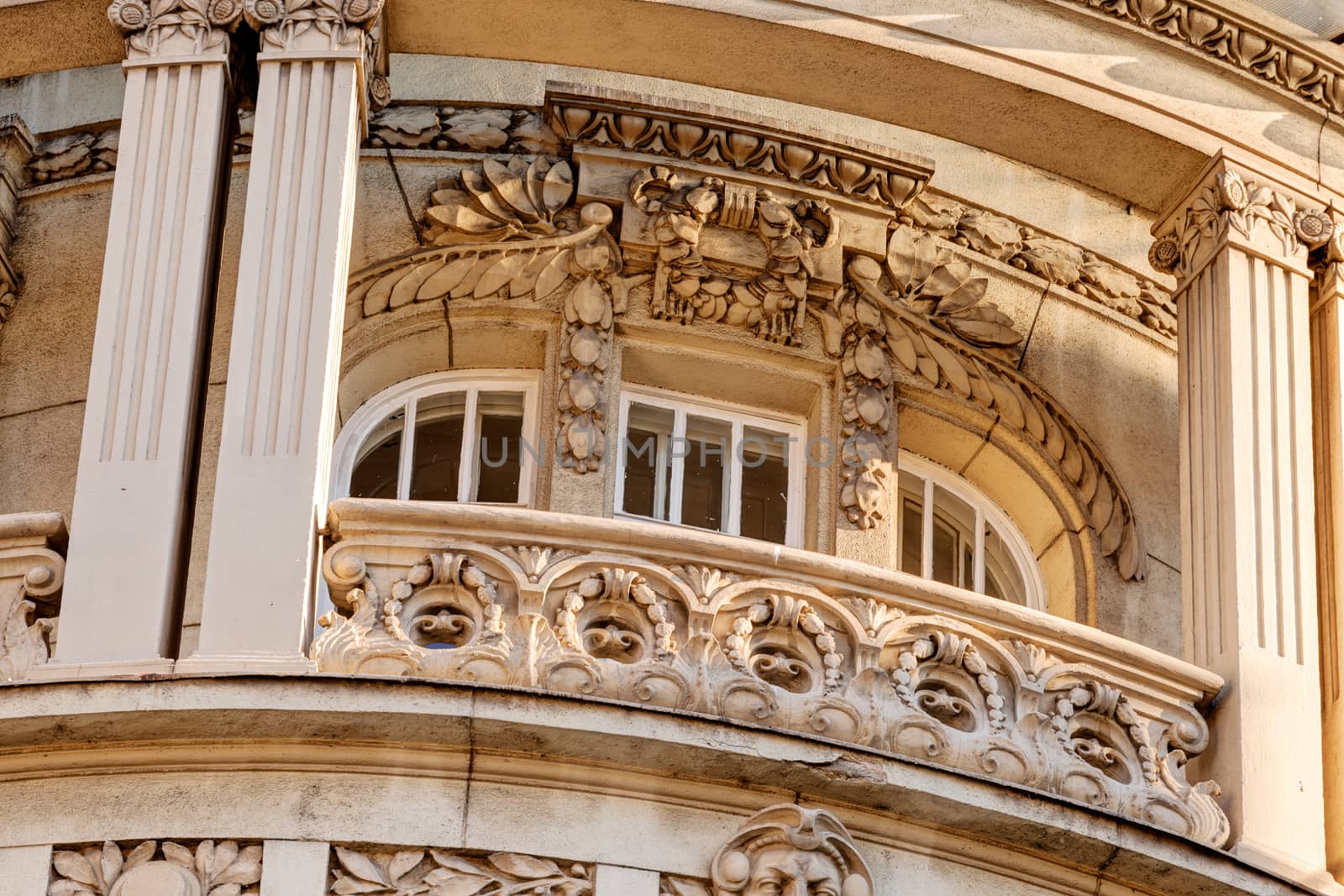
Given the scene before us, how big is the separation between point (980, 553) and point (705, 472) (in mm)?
1369

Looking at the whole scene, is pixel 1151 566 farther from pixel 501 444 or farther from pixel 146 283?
pixel 146 283

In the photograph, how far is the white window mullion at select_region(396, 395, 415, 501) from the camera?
13.6 m

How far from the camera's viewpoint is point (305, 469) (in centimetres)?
1095

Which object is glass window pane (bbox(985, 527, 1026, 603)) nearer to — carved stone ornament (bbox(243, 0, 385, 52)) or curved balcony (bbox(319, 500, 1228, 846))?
curved balcony (bbox(319, 500, 1228, 846))

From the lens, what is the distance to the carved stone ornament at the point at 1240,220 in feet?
42.0

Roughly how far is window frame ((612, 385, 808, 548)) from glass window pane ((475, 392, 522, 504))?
1.50 ft

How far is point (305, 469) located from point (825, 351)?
3766 millimetres

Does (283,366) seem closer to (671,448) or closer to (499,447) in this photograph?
(499,447)

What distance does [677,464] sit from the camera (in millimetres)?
13922

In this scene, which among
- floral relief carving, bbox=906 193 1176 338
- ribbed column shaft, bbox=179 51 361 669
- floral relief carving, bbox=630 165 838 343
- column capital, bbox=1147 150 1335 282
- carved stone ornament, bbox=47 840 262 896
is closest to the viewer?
carved stone ornament, bbox=47 840 262 896

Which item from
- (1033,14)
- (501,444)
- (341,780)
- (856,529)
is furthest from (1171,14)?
(341,780)

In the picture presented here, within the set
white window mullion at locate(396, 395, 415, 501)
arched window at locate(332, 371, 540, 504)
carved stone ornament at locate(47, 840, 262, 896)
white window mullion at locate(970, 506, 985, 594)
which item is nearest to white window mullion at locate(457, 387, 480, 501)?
arched window at locate(332, 371, 540, 504)

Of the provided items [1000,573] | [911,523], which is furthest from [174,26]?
[1000,573]

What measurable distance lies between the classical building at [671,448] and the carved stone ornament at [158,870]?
0.02 meters
